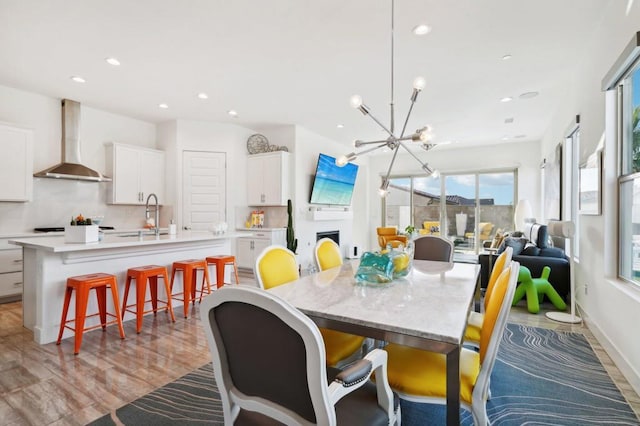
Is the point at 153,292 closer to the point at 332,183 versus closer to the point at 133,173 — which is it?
the point at 133,173

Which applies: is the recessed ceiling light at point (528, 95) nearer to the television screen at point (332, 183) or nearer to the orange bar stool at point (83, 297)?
the television screen at point (332, 183)

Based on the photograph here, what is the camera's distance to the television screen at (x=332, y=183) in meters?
6.47

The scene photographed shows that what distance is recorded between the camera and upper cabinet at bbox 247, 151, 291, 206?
19.3 ft

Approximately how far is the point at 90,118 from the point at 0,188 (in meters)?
1.66

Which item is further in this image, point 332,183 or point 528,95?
point 332,183

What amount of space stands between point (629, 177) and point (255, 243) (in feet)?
16.4

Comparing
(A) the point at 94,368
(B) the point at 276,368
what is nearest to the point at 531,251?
(B) the point at 276,368

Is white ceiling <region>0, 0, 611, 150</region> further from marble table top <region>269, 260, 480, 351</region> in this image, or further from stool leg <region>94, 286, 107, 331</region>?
stool leg <region>94, 286, 107, 331</region>

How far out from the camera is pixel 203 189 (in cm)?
580

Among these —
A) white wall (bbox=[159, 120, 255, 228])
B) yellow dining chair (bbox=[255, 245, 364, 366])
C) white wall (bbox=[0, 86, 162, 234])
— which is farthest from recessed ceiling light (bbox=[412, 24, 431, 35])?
white wall (bbox=[0, 86, 162, 234])

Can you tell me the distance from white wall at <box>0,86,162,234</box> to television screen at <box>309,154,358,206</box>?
3342 millimetres

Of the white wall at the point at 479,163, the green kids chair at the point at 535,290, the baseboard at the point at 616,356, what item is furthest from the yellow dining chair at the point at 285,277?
the white wall at the point at 479,163

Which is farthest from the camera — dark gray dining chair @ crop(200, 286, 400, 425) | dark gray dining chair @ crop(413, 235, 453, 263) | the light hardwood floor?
dark gray dining chair @ crop(413, 235, 453, 263)

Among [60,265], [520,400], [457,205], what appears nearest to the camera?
[520,400]
